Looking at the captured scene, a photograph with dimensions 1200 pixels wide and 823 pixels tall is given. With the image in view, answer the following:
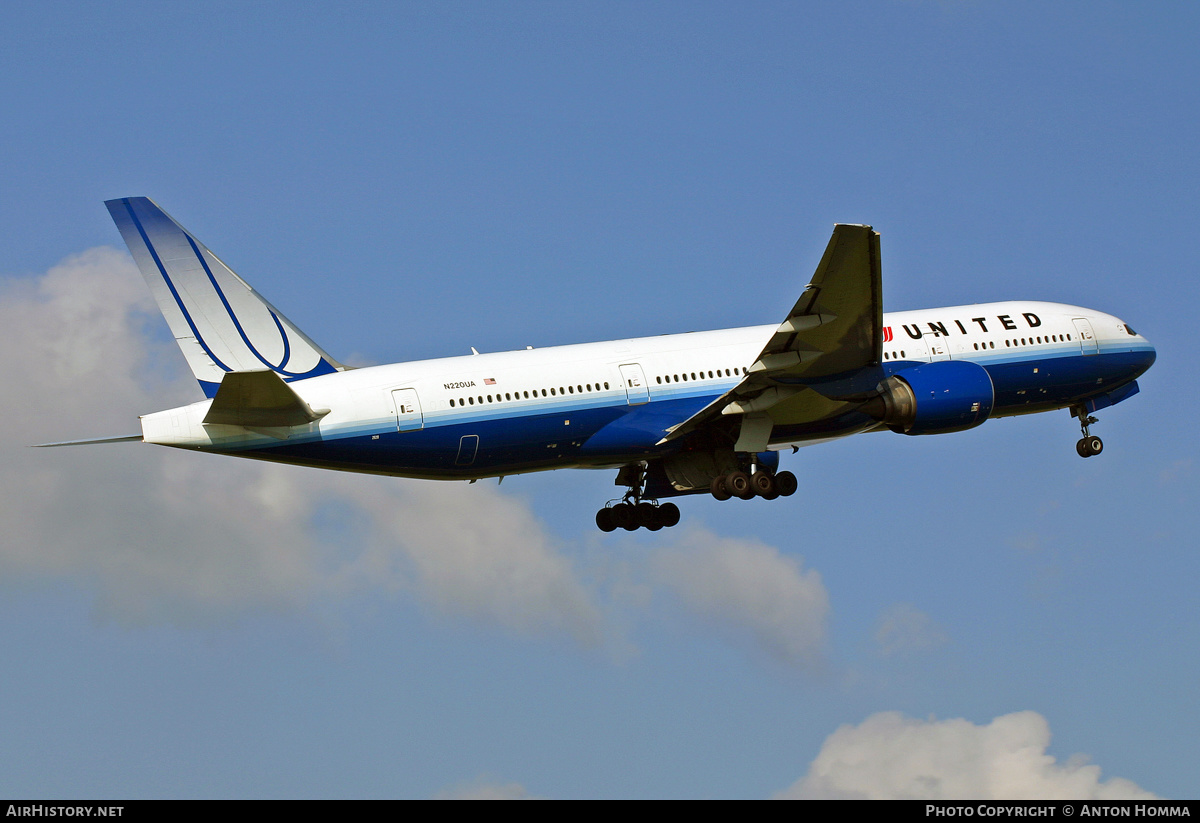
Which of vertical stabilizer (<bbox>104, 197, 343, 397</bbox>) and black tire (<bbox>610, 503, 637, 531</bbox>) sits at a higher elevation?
vertical stabilizer (<bbox>104, 197, 343, 397</bbox>)

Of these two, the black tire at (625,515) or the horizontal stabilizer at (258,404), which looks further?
the black tire at (625,515)

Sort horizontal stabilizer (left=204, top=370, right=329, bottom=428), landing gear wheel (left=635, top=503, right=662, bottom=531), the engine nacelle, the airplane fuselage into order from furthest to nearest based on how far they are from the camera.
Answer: landing gear wheel (left=635, top=503, right=662, bottom=531)
the engine nacelle
the airplane fuselage
horizontal stabilizer (left=204, top=370, right=329, bottom=428)

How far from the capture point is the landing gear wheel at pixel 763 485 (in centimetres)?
3841

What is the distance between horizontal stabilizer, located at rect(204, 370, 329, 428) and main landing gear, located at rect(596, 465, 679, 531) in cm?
1150

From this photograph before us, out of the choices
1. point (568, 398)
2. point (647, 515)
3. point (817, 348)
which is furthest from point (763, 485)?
point (568, 398)

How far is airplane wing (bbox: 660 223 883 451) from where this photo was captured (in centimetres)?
3284

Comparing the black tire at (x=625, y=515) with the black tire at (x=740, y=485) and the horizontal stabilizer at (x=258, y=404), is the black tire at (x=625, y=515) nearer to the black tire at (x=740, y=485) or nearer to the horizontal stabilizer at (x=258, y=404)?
the black tire at (x=740, y=485)

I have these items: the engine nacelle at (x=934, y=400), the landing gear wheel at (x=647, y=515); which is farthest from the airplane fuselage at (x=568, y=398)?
the landing gear wheel at (x=647, y=515)

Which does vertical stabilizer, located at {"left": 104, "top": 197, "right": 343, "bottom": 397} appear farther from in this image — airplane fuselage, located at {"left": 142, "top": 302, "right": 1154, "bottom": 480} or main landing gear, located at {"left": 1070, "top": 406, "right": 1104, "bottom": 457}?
main landing gear, located at {"left": 1070, "top": 406, "right": 1104, "bottom": 457}

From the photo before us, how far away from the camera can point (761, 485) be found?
38406 mm

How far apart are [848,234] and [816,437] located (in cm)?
839

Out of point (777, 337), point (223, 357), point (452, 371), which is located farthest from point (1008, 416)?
point (223, 357)

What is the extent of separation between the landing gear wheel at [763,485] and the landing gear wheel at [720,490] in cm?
76

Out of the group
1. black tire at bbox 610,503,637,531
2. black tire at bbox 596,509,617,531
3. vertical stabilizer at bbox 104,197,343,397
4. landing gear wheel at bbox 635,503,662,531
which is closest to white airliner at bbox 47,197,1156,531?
vertical stabilizer at bbox 104,197,343,397
